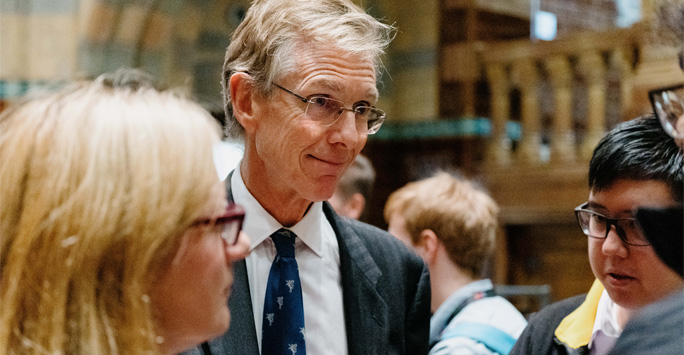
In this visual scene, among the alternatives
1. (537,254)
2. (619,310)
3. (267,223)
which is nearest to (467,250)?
(619,310)

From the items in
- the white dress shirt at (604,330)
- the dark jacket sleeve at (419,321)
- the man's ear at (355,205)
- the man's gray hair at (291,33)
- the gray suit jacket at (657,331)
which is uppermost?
the man's gray hair at (291,33)

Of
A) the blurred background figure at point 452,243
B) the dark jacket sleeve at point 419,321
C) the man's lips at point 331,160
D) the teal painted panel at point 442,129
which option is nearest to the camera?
the man's lips at point 331,160

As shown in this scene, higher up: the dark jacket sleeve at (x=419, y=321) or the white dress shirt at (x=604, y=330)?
the white dress shirt at (x=604, y=330)

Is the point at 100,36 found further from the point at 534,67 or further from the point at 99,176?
the point at 99,176

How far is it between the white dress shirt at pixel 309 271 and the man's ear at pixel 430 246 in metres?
0.96

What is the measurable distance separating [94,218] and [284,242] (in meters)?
0.86

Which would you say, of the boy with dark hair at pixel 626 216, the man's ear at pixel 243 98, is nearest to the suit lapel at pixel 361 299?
the man's ear at pixel 243 98

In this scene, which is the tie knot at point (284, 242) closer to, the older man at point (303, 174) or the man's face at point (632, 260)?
the older man at point (303, 174)

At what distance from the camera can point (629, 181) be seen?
176cm

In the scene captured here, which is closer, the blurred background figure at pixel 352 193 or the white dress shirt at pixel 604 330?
the white dress shirt at pixel 604 330

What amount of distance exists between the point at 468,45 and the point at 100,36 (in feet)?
11.2

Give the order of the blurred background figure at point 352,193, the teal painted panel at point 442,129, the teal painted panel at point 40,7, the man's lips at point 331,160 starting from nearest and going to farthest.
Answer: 1. the man's lips at point 331,160
2. the blurred background figure at point 352,193
3. the teal painted panel at point 40,7
4. the teal painted panel at point 442,129

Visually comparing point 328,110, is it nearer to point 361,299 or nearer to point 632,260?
point 361,299

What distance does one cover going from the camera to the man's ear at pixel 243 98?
74.2 inches
